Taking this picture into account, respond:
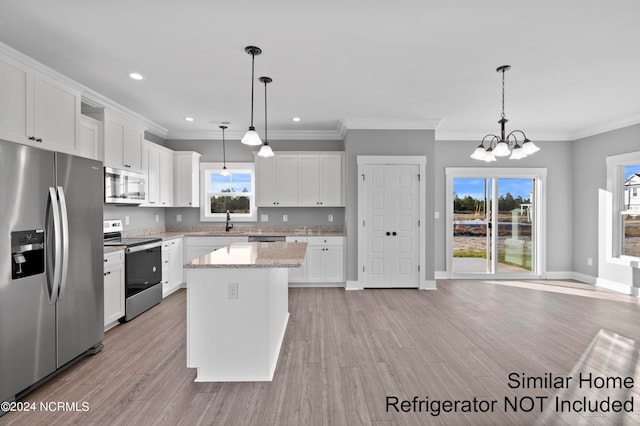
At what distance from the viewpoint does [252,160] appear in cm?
572

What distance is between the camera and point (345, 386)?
227 cm

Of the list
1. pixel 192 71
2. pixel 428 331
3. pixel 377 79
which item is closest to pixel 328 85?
pixel 377 79

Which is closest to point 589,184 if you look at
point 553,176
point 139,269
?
point 553,176

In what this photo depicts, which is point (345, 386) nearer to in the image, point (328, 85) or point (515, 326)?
point (515, 326)

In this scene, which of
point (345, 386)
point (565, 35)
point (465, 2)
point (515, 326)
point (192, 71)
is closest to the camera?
point (465, 2)

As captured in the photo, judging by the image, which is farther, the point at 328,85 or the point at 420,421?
the point at 328,85

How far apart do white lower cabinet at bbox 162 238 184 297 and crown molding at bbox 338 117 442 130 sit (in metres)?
3.27

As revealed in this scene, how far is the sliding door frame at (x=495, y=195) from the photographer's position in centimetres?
570

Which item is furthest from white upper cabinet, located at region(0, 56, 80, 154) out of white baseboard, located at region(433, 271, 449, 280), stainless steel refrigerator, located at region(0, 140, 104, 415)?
white baseboard, located at region(433, 271, 449, 280)

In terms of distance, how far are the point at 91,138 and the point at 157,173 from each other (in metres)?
1.33

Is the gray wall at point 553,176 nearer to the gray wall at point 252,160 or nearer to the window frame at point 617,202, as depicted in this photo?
the window frame at point 617,202

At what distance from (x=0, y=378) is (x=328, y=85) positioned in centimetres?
365

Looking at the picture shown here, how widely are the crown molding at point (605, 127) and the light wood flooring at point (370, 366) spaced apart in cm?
282

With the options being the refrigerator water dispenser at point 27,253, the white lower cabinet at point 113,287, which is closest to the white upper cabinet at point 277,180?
the white lower cabinet at point 113,287
